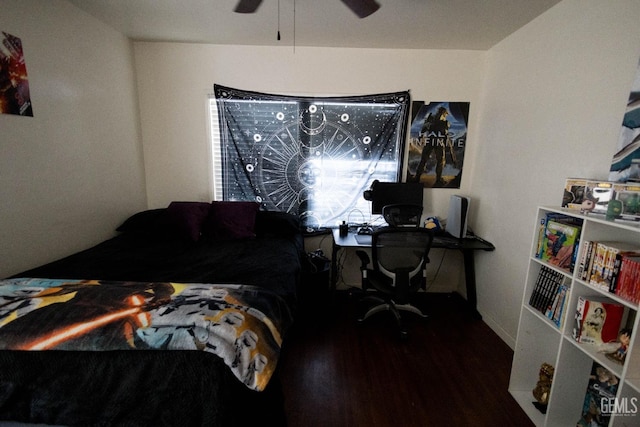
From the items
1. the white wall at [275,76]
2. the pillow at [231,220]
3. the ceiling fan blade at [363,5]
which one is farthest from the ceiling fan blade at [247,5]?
the pillow at [231,220]

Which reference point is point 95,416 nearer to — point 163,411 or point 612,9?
point 163,411

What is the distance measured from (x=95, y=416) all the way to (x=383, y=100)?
10.0ft

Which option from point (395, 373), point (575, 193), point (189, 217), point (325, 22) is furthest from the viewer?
point (189, 217)

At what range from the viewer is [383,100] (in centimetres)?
278

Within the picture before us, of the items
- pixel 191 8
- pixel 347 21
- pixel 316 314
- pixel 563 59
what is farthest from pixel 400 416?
pixel 191 8

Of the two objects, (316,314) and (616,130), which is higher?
(616,130)

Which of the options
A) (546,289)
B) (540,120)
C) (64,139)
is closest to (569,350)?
(546,289)

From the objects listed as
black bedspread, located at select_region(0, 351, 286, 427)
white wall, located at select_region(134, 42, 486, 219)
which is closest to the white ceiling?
white wall, located at select_region(134, 42, 486, 219)

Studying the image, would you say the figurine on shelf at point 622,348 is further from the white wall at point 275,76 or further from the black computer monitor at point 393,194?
the white wall at point 275,76

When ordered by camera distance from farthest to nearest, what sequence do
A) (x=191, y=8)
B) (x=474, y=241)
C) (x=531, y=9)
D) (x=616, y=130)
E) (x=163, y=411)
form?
(x=474, y=241)
(x=191, y=8)
(x=531, y=9)
(x=616, y=130)
(x=163, y=411)

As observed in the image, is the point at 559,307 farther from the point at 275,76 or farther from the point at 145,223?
the point at 145,223

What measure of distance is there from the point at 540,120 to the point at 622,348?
153cm

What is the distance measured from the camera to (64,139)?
2047 millimetres

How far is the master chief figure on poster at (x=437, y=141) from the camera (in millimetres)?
2809
